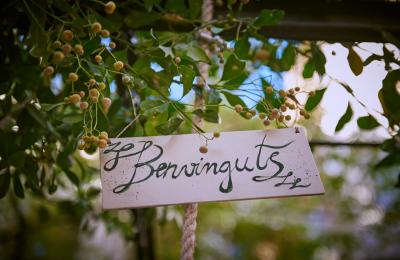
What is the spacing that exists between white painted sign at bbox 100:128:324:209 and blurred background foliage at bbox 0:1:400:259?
0.04m

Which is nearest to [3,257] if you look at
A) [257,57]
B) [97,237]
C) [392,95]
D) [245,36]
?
[97,237]

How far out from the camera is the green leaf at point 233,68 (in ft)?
1.91

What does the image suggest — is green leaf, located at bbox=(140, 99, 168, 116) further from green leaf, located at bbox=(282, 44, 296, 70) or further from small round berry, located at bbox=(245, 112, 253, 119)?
green leaf, located at bbox=(282, 44, 296, 70)

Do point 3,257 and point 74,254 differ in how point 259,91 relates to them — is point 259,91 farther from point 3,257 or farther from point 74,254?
point 74,254

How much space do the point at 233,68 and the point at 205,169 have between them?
19 cm

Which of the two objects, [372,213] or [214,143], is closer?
[214,143]

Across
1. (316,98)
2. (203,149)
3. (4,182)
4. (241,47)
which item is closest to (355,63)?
(316,98)

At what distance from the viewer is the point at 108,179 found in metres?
0.47

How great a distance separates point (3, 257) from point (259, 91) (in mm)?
2182

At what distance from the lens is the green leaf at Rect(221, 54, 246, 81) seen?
1.91 feet

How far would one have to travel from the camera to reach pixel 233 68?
1.92ft

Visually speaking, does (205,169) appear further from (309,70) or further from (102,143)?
(309,70)

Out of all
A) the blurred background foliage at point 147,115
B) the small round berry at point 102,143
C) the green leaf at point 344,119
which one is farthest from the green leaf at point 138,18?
the green leaf at point 344,119

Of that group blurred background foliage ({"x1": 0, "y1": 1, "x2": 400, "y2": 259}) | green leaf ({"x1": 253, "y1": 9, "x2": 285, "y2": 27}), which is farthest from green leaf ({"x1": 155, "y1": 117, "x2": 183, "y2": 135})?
green leaf ({"x1": 253, "y1": 9, "x2": 285, "y2": 27})
